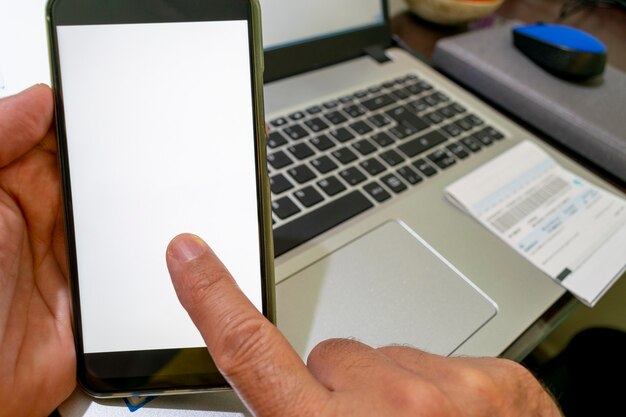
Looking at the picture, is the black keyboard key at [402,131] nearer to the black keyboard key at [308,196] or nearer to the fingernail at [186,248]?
the black keyboard key at [308,196]

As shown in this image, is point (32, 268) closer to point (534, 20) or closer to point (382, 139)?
point (382, 139)

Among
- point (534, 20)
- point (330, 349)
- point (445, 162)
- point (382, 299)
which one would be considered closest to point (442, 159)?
point (445, 162)

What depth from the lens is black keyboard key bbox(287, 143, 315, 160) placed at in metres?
0.46

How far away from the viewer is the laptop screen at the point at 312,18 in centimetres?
54

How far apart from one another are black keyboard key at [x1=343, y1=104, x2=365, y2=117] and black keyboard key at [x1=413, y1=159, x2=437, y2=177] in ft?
0.29

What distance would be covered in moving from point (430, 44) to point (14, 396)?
0.69m

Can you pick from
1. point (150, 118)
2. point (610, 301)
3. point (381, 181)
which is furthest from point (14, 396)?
point (610, 301)

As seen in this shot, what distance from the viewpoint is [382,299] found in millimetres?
374

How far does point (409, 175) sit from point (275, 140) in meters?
0.14

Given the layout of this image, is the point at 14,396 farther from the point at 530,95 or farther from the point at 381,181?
the point at 530,95

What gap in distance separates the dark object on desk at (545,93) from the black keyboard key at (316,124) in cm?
25

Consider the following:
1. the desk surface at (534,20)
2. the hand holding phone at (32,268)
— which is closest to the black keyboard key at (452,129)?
the desk surface at (534,20)

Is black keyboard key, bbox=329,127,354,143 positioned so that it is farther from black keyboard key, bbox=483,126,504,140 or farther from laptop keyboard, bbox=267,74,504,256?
black keyboard key, bbox=483,126,504,140

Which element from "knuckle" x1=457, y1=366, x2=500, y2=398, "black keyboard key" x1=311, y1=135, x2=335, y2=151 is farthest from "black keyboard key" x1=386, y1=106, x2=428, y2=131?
"knuckle" x1=457, y1=366, x2=500, y2=398
